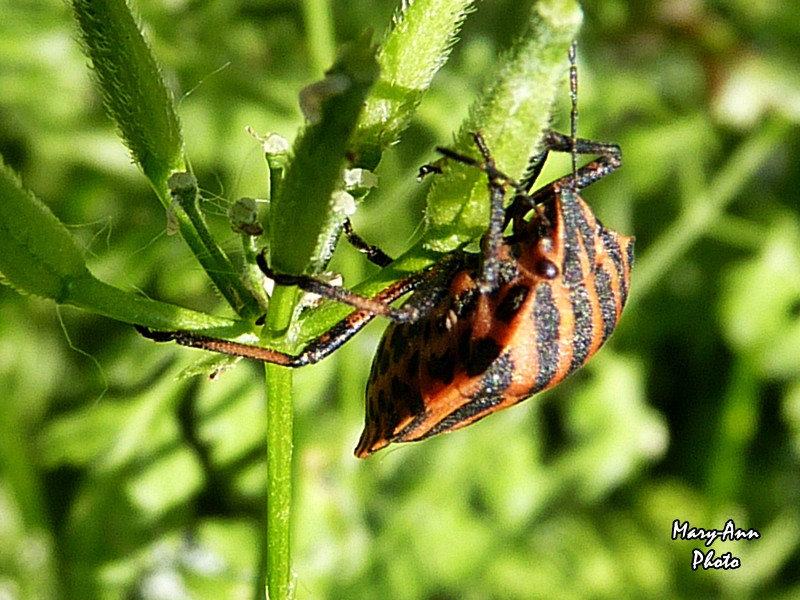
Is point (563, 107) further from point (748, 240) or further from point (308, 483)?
point (308, 483)

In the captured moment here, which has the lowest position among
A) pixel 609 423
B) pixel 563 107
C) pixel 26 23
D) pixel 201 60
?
pixel 609 423

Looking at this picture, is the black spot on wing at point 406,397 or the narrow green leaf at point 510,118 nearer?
the narrow green leaf at point 510,118

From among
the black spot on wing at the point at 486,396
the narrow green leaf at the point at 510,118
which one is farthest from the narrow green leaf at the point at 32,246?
the black spot on wing at the point at 486,396

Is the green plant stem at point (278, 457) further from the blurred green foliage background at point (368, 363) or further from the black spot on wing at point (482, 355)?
the blurred green foliage background at point (368, 363)

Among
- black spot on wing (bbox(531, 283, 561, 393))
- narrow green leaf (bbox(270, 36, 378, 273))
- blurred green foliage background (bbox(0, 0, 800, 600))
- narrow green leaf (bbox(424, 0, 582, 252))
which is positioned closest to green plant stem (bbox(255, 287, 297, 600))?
narrow green leaf (bbox(270, 36, 378, 273))

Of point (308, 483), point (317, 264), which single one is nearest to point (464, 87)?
point (308, 483)
